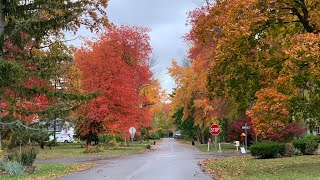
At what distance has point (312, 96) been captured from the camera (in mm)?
16016

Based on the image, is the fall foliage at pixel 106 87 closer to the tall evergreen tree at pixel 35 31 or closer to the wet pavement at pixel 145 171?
the wet pavement at pixel 145 171

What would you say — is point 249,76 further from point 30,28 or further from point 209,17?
point 30,28

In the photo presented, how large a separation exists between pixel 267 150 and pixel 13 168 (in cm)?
1505

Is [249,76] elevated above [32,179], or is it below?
above

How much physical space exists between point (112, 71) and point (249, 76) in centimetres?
2340

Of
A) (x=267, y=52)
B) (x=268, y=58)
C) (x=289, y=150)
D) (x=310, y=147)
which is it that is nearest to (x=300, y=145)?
(x=310, y=147)

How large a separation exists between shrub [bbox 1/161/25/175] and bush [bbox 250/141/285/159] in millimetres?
13985

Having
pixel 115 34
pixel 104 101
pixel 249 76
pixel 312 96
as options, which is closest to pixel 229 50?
pixel 249 76

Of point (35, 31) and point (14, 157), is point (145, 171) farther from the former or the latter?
point (35, 31)

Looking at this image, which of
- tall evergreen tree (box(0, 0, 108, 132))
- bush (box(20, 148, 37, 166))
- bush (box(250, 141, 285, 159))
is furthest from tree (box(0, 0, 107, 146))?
bush (box(250, 141, 285, 159))

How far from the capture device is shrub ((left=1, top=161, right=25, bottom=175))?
1883 centimetres

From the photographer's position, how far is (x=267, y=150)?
26.1m

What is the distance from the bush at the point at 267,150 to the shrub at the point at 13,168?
14.0 metres

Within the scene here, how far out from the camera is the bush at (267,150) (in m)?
26.1
